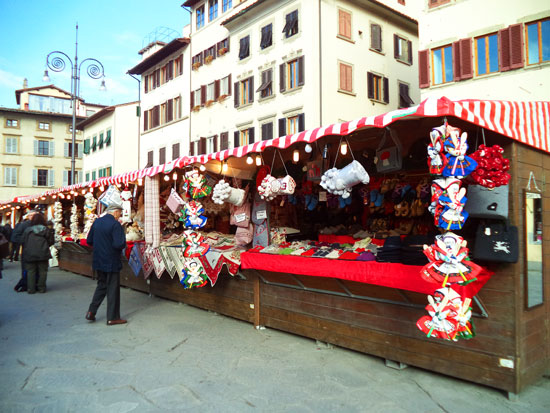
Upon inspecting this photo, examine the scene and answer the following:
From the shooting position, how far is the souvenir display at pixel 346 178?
5145mm

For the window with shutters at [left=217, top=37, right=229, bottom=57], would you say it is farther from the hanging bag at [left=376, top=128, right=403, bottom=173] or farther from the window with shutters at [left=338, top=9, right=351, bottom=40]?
the hanging bag at [left=376, top=128, right=403, bottom=173]

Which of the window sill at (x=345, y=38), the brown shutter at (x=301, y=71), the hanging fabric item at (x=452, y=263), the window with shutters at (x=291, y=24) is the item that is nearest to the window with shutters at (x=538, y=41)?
the window sill at (x=345, y=38)

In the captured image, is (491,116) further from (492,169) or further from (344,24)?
(344,24)

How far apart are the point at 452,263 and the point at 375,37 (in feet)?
64.1

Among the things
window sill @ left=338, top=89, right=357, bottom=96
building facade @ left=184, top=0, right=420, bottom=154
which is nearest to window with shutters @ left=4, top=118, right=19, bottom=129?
building facade @ left=184, top=0, right=420, bottom=154

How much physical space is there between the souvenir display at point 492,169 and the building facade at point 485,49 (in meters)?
9.92

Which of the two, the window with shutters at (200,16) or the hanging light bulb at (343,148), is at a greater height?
the window with shutters at (200,16)

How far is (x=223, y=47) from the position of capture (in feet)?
77.4

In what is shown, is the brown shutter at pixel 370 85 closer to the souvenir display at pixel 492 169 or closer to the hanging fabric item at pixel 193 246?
the hanging fabric item at pixel 193 246

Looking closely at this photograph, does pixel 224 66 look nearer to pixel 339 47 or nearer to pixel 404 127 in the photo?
pixel 339 47

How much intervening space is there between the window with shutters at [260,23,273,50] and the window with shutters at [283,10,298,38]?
3.32 feet

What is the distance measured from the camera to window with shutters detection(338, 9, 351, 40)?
19562 mm

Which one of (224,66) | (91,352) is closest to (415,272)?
(91,352)

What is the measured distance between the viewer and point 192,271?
684 centimetres
